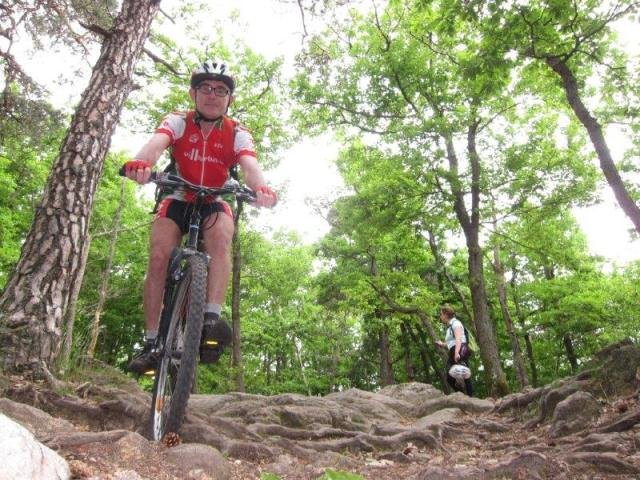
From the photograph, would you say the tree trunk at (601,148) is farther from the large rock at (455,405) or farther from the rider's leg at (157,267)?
the rider's leg at (157,267)

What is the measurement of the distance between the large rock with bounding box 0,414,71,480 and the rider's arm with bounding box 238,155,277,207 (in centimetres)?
218

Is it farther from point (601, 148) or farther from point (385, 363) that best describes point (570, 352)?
point (601, 148)

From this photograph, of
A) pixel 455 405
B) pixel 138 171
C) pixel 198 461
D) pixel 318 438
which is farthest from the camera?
pixel 455 405

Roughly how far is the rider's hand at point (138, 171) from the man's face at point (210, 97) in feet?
2.87

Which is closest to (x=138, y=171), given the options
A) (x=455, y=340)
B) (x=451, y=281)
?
(x=455, y=340)

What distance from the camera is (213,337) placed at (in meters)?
3.57

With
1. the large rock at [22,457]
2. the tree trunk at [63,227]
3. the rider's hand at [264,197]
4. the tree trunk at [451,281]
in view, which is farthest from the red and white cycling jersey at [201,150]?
the tree trunk at [451,281]

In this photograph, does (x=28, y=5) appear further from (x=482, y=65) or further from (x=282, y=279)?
(x=282, y=279)

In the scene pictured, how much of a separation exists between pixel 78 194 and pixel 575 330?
26.7 metres

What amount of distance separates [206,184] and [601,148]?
5524 mm

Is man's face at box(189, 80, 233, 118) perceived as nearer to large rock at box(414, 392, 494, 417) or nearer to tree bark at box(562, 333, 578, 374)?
large rock at box(414, 392, 494, 417)

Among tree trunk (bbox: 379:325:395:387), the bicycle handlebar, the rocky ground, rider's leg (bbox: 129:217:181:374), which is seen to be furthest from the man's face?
tree trunk (bbox: 379:325:395:387)

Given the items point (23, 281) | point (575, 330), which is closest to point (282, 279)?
point (575, 330)

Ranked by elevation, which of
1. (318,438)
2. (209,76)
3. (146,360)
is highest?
(209,76)
